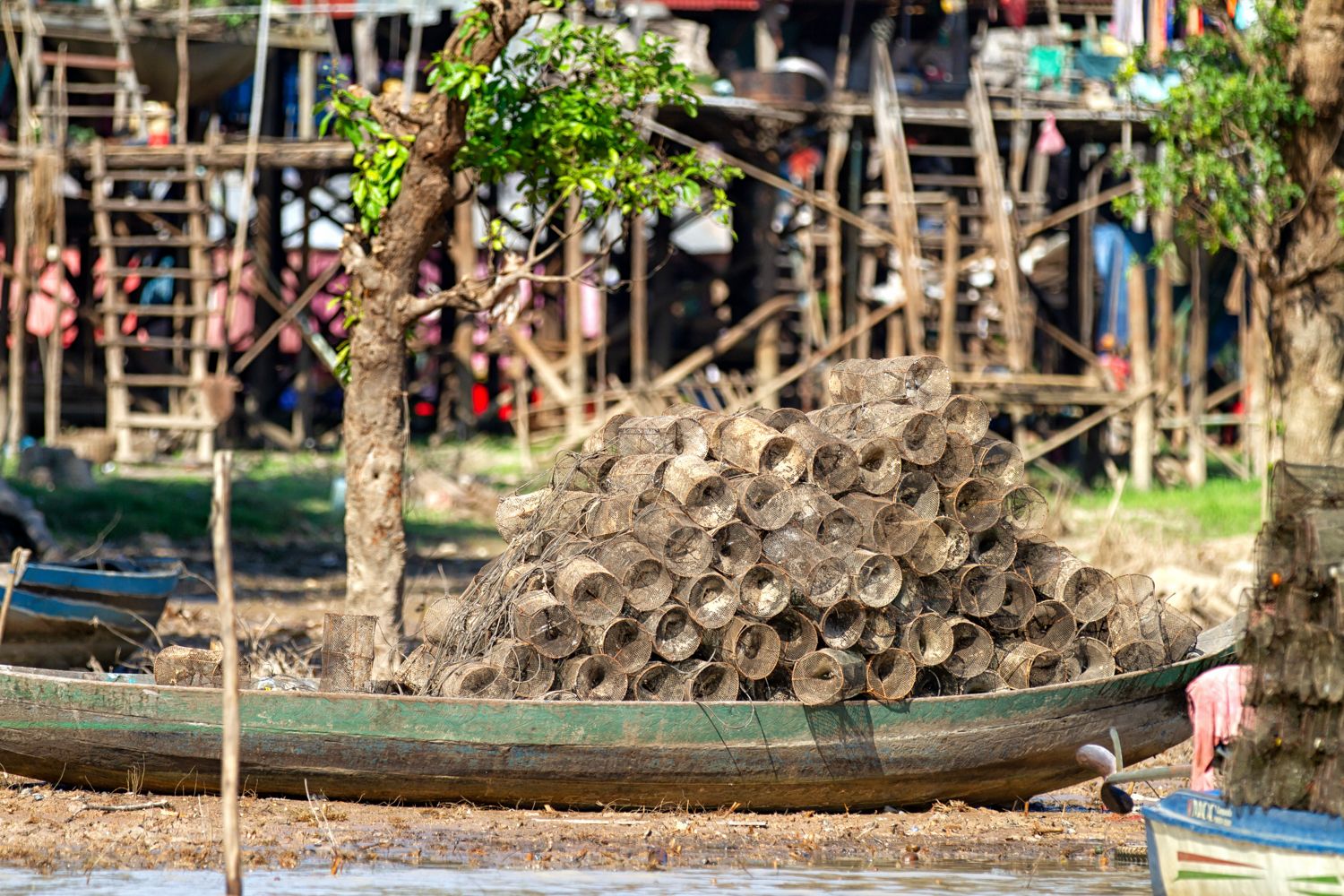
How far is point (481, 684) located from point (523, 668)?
19 cm

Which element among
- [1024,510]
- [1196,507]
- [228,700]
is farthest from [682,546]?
[1196,507]

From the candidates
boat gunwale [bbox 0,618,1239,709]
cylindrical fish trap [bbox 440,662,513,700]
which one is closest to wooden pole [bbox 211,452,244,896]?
boat gunwale [bbox 0,618,1239,709]

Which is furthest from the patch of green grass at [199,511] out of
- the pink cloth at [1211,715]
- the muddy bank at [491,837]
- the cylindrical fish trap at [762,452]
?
the pink cloth at [1211,715]

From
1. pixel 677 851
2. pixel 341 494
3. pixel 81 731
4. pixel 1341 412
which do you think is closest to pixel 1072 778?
pixel 677 851

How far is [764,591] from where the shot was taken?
7.35 meters

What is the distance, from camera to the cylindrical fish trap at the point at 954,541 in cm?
759

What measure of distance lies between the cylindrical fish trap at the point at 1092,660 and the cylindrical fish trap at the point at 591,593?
2.11 m

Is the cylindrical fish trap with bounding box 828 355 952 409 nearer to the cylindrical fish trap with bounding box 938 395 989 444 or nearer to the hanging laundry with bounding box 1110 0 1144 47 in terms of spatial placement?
the cylindrical fish trap with bounding box 938 395 989 444

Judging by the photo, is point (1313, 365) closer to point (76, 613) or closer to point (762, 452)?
point (762, 452)

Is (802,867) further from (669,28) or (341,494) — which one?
(669,28)

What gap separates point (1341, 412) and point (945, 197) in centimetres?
638

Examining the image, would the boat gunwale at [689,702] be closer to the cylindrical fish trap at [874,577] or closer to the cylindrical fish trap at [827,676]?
the cylindrical fish trap at [827,676]

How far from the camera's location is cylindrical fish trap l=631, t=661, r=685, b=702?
737cm

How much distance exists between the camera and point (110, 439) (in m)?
17.4
